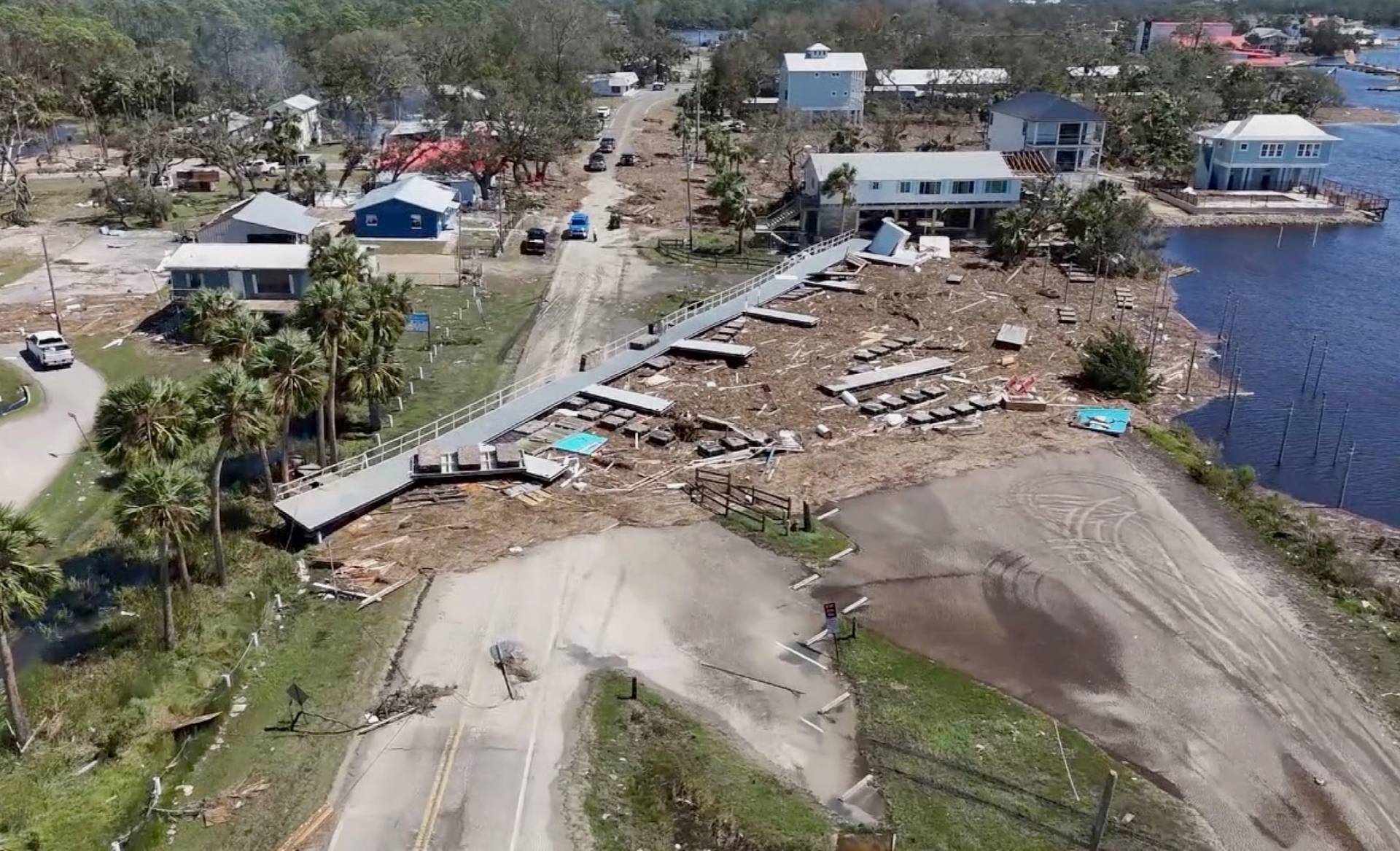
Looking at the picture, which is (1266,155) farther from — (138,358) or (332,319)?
(138,358)

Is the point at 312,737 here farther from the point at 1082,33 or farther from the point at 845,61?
the point at 1082,33

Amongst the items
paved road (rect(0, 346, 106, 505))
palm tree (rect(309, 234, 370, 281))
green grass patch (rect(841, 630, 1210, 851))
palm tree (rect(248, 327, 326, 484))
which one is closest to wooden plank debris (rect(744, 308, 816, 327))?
palm tree (rect(309, 234, 370, 281))

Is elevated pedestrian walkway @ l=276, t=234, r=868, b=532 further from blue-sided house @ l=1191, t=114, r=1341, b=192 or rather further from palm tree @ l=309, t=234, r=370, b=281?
blue-sided house @ l=1191, t=114, r=1341, b=192

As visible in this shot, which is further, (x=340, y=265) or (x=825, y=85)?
(x=825, y=85)

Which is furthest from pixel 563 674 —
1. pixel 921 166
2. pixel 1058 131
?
pixel 1058 131

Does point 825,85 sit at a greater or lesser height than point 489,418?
greater

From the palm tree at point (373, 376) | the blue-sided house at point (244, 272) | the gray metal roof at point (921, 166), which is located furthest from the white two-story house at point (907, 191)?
the palm tree at point (373, 376)

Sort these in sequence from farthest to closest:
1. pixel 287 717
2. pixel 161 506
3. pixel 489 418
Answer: pixel 489 418, pixel 161 506, pixel 287 717

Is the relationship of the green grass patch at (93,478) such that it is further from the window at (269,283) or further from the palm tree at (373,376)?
the palm tree at (373,376)
